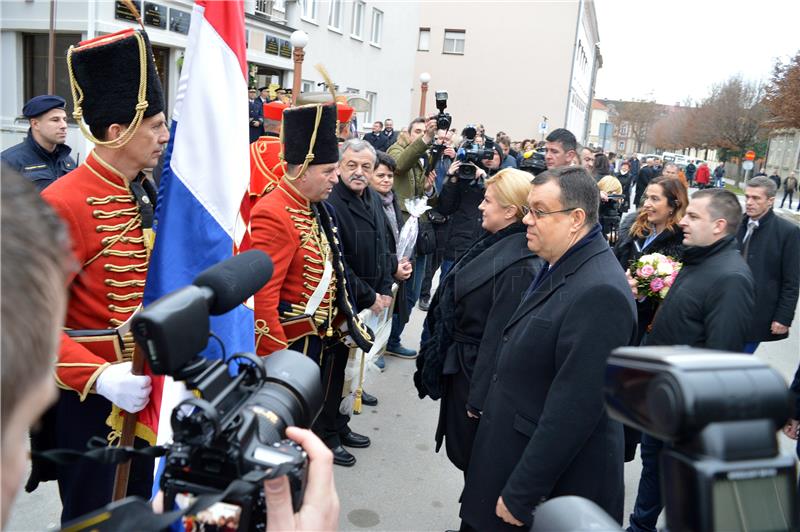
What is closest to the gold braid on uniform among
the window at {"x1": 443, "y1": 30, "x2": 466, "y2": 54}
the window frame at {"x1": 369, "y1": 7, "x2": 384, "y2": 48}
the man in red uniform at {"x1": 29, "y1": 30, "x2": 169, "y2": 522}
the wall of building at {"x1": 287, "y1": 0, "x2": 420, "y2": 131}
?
the man in red uniform at {"x1": 29, "y1": 30, "x2": 169, "y2": 522}

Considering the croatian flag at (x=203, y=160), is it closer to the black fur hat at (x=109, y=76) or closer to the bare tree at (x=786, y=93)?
the black fur hat at (x=109, y=76)

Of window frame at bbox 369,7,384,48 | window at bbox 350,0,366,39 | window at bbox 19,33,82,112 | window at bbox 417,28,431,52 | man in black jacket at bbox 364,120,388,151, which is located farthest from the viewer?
window at bbox 417,28,431,52

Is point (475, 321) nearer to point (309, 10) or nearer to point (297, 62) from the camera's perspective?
point (297, 62)

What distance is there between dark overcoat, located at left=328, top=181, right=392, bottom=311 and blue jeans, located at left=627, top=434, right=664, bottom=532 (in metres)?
1.96

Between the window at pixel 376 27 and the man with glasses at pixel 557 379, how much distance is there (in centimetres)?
2364

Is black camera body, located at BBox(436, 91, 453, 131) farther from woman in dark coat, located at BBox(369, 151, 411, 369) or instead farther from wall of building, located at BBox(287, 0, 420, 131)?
wall of building, located at BBox(287, 0, 420, 131)

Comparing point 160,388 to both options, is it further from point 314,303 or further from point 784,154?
point 784,154

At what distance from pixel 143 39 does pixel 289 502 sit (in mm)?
2045

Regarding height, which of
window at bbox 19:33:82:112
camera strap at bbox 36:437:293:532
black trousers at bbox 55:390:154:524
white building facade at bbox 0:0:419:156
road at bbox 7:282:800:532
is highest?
white building facade at bbox 0:0:419:156

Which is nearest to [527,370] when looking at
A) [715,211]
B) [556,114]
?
[715,211]

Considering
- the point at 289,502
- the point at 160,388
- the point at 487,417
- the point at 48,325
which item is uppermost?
the point at 48,325

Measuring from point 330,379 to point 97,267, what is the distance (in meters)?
1.97

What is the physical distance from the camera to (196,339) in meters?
1.16

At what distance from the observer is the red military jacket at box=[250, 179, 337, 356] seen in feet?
10.6
